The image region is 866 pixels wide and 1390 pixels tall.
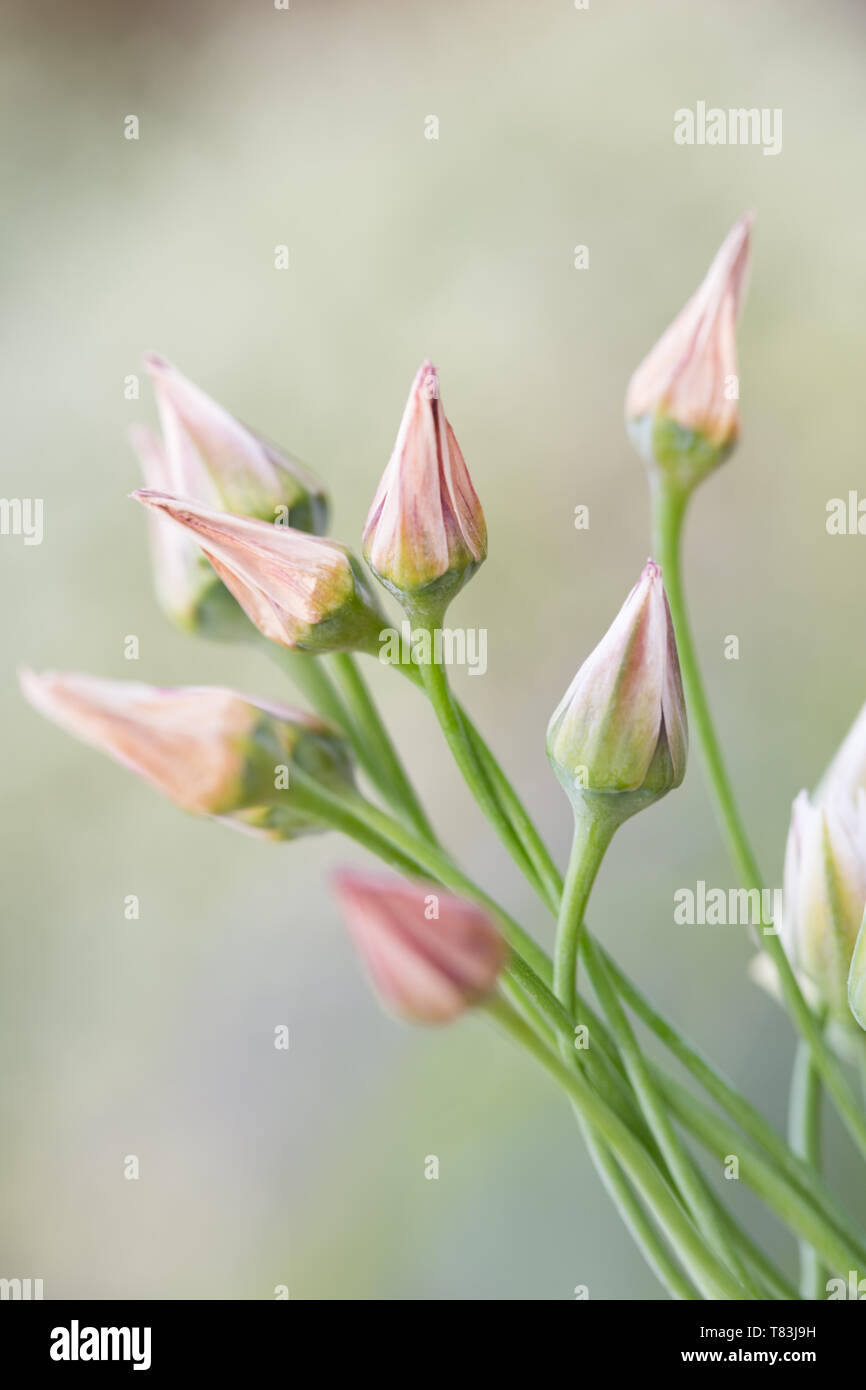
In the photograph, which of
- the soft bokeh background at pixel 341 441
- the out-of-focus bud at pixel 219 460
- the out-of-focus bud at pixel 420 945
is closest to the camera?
the out-of-focus bud at pixel 420 945

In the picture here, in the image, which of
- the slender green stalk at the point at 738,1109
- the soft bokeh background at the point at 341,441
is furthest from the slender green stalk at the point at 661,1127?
the soft bokeh background at the point at 341,441

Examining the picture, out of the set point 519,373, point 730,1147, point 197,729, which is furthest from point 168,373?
point 519,373

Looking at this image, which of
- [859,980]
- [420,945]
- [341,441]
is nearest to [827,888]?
[859,980]

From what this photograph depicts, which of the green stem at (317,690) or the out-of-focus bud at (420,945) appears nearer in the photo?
the out-of-focus bud at (420,945)

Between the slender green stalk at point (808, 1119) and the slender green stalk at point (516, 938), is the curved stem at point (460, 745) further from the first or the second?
the slender green stalk at point (808, 1119)

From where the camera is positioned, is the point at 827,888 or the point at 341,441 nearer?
the point at 827,888

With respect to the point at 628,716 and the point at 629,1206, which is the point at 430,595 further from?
the point at 629,1206
